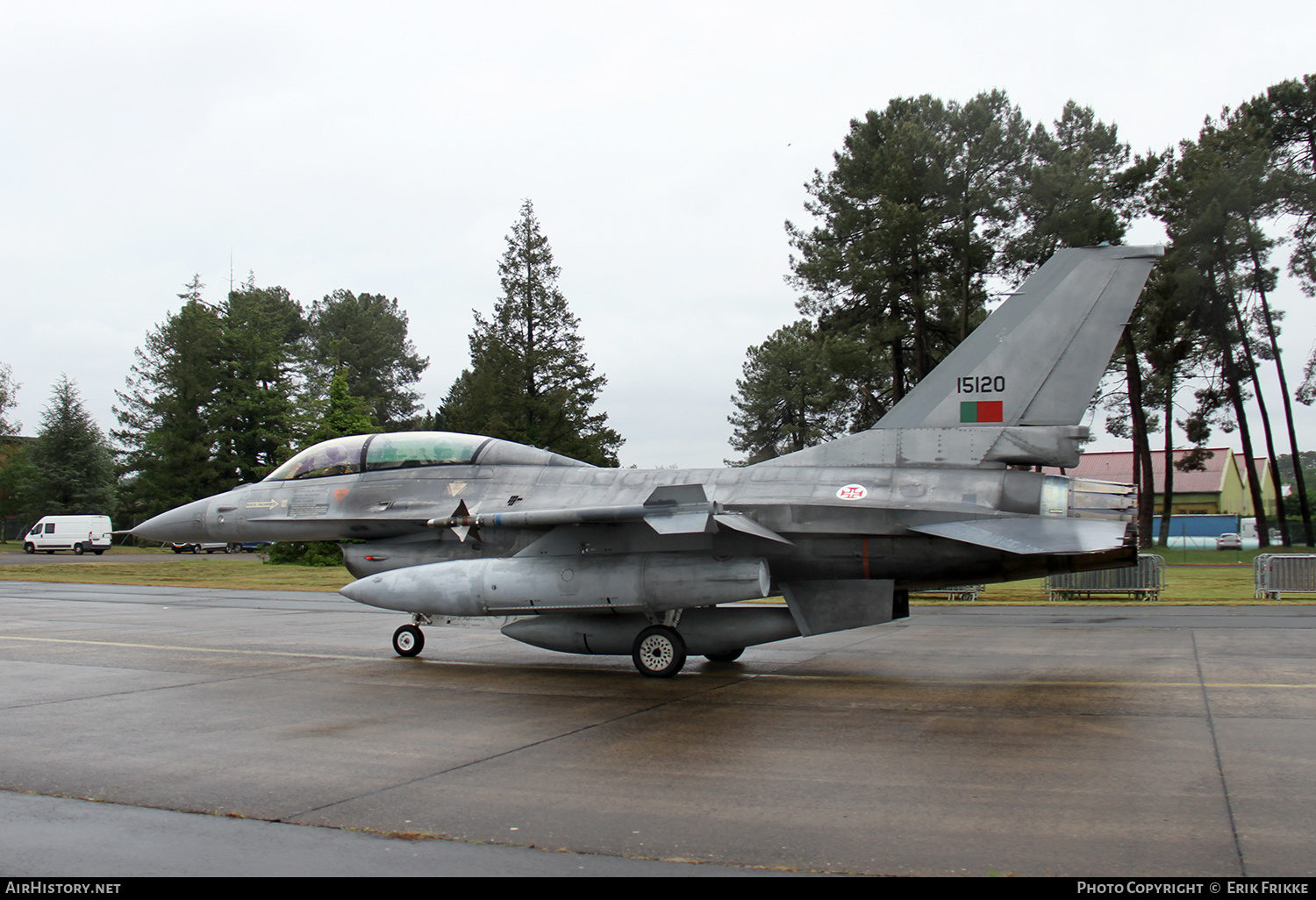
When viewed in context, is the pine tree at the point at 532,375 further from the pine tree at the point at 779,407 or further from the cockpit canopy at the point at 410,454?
the cockpit canopy at the point at 410,454

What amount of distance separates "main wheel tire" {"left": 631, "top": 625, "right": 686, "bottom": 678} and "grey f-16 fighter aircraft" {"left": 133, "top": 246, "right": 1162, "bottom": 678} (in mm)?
20

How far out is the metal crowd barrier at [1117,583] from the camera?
68.6 ft

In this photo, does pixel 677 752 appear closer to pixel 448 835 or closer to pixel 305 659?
pixel 448 835

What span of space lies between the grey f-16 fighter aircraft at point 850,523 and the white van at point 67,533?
4677 centimetres

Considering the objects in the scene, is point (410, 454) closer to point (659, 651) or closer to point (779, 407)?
point (659, 651)

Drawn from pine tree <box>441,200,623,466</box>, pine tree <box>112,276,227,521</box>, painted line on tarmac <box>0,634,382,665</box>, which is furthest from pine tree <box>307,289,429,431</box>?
painted line on tarmac <box>0,634,382,665</box>

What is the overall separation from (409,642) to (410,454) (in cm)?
259

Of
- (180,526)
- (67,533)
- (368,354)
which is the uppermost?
(368,354)

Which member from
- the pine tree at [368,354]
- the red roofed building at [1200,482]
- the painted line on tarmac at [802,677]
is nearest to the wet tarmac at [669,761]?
the painted line on tarmac at [802,677]

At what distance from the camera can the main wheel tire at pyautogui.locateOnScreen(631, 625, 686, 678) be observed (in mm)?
10289

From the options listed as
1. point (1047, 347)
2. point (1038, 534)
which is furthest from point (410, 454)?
point (1047, 347)

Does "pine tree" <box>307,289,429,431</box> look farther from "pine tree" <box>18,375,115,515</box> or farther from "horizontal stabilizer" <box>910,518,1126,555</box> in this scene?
"horizontal stabilizer" <box>910,518,1126,555</box>

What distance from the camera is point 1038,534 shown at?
914 centimetres

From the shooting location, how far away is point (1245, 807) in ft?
16.9
